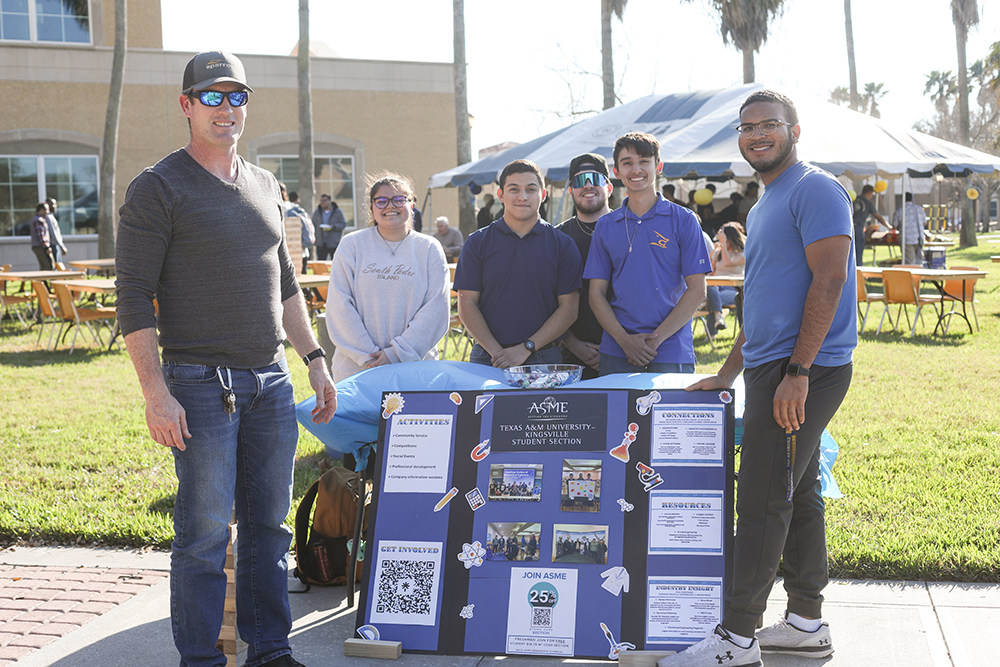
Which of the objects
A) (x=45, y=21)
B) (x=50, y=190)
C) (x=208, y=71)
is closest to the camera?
(x=208, y=71)

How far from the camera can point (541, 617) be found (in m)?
3.31

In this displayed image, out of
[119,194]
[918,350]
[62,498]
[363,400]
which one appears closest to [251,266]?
[363,400]

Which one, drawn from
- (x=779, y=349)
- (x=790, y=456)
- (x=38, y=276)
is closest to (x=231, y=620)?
(x=790, y=456)

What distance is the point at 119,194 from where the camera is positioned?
2725 centimetres

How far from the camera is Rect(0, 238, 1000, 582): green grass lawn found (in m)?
4.38

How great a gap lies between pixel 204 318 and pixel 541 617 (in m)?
1.64

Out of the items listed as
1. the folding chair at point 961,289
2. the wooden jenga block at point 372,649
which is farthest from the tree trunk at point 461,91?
the wooden jenga block at point 372,649

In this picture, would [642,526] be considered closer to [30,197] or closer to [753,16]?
[753,16]

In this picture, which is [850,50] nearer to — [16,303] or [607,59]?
[607,59]

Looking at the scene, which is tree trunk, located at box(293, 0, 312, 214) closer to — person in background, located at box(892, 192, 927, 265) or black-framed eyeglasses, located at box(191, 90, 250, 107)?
person in background, located at box(892, 192, 927, 265)

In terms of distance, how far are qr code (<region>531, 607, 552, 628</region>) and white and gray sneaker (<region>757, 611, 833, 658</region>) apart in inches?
32.5

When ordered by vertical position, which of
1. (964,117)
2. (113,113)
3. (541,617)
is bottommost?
(541,617)

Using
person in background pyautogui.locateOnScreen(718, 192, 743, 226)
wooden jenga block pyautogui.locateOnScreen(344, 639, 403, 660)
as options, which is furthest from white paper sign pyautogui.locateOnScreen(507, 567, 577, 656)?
person in background pyautogui.locateOnScreen(718, 192, 743, 226)

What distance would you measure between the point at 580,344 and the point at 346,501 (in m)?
1.48
